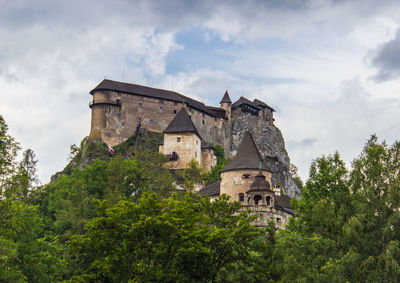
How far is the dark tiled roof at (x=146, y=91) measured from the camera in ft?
A: 337

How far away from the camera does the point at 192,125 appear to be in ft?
305

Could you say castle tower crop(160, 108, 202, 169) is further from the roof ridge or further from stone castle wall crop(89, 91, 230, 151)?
stone castle wall crop(89, 91, 230, 151)

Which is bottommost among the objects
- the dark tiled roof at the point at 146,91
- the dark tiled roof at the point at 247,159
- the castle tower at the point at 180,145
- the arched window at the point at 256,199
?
the arched window at the point at 256,199

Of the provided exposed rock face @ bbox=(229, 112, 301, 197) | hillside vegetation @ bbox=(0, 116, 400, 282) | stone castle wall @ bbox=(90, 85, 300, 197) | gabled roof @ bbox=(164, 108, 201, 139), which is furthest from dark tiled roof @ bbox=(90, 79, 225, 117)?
hillside vegetation @ bbox=(0, 116, 400, 282)

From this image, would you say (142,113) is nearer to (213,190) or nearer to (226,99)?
(226,99)

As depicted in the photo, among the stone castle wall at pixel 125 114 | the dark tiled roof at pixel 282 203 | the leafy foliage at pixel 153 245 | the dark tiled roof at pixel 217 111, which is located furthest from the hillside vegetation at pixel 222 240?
the dark tiled roof at pixel 217 111

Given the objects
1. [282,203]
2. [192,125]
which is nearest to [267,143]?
[192,125]

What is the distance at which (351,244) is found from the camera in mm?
29828

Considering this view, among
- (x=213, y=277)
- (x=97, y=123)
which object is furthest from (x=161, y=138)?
(x=213, y=277)

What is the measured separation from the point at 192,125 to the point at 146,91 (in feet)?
57.3

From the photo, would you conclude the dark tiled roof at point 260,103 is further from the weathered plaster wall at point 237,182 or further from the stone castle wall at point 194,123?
the weathered plaster wall at point 237,182

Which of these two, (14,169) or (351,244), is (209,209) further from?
(14,169)

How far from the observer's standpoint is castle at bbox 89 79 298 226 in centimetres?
9025

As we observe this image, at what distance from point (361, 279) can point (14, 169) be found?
62.5ft
